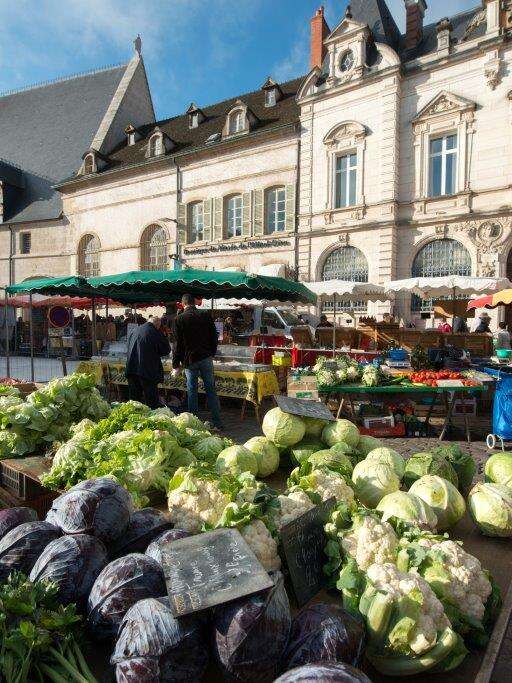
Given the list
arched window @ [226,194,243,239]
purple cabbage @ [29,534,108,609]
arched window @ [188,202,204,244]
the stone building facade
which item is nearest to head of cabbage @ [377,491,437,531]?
purple cabbage @ [29,534,108,609]

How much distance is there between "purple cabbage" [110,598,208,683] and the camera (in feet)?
4.19

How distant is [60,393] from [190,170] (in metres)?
22.1

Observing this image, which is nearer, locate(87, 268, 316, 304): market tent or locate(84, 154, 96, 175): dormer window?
locate(87, 268, 316, 304): market tent

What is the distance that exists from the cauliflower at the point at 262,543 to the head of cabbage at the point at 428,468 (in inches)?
48.7

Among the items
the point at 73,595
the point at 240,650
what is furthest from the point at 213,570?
the point at 73,595

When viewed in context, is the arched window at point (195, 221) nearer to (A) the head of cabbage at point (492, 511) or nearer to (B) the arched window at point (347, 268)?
(B) the arched window at point (347, 268)

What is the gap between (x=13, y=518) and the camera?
2.00 metres

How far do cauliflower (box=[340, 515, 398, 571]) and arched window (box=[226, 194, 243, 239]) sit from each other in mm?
21429

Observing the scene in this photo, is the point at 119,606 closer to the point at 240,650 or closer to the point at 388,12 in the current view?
the point at 240,650

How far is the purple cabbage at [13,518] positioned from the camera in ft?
6.40

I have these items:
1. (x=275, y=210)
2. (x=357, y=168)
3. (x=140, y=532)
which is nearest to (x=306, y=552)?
(x=140, y=532)

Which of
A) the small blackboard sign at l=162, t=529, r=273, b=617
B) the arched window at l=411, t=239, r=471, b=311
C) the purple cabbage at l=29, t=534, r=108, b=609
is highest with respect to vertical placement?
the arched window at l=411, t=239, r=471, b=311

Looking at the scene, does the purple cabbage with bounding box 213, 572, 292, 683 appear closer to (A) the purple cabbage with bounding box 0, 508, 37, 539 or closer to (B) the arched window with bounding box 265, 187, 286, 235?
(A) the purple cabbage with bounding box 0, 508, 37, 539

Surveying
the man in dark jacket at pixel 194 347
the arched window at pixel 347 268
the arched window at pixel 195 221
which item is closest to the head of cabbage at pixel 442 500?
the man in dark jacket at pixel 194 347
